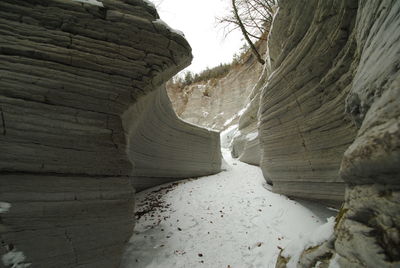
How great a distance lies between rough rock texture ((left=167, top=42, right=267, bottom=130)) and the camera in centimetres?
1823

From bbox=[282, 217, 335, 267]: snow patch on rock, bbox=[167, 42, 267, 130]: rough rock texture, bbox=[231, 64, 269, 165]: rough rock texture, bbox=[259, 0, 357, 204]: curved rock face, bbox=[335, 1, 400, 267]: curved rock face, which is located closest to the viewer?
bbox=[335, 1, 400, 267]: curved rock face

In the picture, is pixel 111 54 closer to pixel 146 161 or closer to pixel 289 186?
pixel 146 161

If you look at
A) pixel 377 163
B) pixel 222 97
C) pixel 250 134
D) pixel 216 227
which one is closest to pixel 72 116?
pixel 377 163

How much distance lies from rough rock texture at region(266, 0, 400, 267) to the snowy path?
2.03 feet

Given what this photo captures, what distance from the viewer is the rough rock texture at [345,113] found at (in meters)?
1.26

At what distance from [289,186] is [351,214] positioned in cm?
339

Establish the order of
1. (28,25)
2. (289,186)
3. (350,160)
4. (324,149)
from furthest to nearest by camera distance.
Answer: (289,186) → (324,149) → (28,25) → (350,160)

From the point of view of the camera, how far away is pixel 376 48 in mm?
1641

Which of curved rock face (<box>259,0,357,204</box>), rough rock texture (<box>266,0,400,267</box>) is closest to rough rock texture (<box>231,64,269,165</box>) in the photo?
rough rock texture (<box>266,0,400,267</box>)

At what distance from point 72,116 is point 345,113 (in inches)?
148

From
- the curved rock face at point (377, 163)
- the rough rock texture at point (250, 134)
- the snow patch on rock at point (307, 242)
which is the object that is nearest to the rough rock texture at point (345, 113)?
the curved rock face at point (377, 163)

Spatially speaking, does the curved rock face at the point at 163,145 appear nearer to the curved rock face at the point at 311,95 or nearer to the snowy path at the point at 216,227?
the snowy path at the point at 216,227

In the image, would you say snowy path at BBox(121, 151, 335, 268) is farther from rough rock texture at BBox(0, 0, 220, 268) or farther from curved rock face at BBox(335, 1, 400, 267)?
curved rock face at BBox(335, 1, 400, 267)

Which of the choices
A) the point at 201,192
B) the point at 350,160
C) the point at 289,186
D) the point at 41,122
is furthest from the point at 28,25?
the point at 289,186
